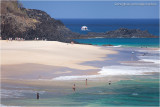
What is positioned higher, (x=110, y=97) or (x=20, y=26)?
(x=20, y=26)

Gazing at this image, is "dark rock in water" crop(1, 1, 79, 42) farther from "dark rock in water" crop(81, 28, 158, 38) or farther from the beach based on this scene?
"dark rock in water" crop(81, 28, 158, 38)

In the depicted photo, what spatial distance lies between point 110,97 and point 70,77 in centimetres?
472

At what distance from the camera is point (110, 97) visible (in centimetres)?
1655

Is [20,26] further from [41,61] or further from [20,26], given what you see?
[41,61]

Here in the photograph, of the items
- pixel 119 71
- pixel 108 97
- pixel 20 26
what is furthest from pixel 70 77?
pixel 20 26

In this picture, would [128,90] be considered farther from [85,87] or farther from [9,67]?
[9,67]

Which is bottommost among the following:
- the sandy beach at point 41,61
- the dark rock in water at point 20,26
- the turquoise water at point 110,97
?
the turquoise water at point 110,97

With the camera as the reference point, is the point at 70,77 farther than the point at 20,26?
No

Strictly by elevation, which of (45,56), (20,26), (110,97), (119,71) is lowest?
(110,97)

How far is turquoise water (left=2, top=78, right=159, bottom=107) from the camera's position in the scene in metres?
15.5

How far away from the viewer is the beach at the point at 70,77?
53.4ft

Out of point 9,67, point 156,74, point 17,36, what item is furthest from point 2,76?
point 17,36

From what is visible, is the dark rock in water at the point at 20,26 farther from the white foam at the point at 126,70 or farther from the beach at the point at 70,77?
the white foam at the point at 126,70

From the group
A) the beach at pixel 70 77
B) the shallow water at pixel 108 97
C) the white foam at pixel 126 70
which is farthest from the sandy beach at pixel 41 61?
the shallow water at pixel 108 97
